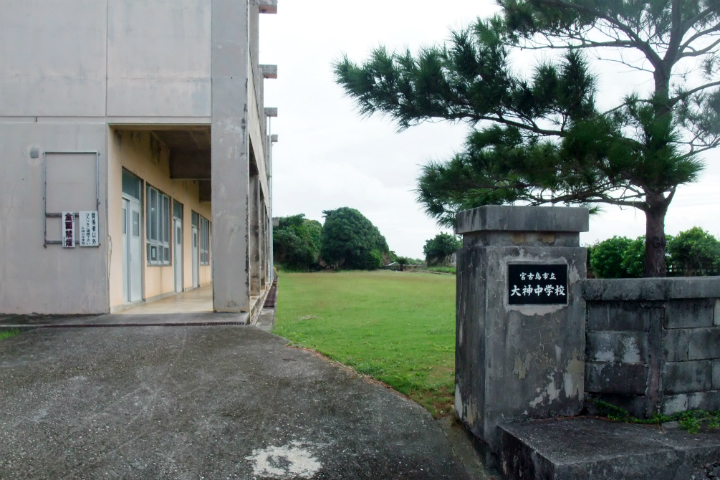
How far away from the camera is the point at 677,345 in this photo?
323 centimetres

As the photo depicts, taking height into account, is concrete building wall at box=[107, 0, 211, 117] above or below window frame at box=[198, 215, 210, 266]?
above

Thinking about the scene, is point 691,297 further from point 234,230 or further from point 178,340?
point 234,230

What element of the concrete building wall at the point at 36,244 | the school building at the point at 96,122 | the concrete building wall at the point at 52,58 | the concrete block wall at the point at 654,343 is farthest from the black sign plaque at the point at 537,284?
the concrete building wall at the point at 52,58

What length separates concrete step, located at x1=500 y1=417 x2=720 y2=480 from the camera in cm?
263

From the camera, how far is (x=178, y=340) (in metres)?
5.79

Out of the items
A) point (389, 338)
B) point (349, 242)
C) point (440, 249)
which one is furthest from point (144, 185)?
point (440, 249)

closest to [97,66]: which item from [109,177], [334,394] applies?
[109,177]

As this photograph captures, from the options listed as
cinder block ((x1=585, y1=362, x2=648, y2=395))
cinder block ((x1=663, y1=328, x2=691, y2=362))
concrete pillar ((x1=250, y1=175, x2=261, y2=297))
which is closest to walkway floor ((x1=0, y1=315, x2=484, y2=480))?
cinder block ((x1=585, y1=362, x2=648, y2=395))

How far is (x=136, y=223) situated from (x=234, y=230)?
292 centimetres

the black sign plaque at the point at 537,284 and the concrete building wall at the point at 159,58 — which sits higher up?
the concrete building wall at the point at 159,58

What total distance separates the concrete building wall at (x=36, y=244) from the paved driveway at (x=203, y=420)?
98.6 inches

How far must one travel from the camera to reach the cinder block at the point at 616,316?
3244mm

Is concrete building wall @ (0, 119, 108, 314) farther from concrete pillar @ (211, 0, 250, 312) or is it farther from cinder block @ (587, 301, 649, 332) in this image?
cinder block @ (587, 301, 649, 332)

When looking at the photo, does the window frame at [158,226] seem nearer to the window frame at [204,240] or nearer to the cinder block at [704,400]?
the window frame at [204,240]
